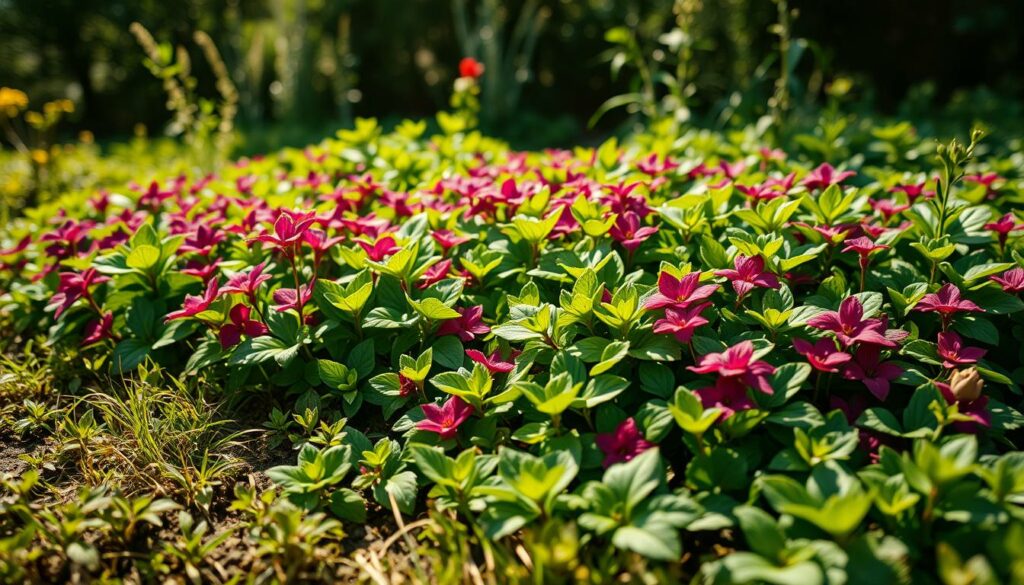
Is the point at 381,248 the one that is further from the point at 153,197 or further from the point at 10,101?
the point at 10,101

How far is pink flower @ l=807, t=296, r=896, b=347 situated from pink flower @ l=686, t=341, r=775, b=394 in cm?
21

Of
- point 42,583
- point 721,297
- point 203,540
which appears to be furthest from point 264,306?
point 721,297

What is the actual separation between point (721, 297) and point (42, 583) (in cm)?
174

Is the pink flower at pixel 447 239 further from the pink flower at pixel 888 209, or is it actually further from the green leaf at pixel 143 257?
the pink flower at pixel 888 209

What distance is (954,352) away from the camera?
1525mm

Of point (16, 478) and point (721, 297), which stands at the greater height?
point (721, 297)

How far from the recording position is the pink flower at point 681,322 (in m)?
1.52

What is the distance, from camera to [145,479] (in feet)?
5.42

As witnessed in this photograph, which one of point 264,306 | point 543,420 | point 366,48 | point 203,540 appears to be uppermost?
point 366,48

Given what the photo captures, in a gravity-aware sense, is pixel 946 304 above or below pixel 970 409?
above

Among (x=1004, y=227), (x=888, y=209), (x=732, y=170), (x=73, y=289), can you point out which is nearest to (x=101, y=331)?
(x=73, y=289)

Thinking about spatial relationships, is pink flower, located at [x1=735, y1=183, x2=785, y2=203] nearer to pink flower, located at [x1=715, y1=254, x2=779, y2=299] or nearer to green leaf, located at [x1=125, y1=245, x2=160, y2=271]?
pink flower, located at [x1=715, y1=254, x2=779, y2=299]

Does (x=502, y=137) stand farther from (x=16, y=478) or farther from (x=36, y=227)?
(x=16, y=478)

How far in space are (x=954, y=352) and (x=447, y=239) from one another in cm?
135
